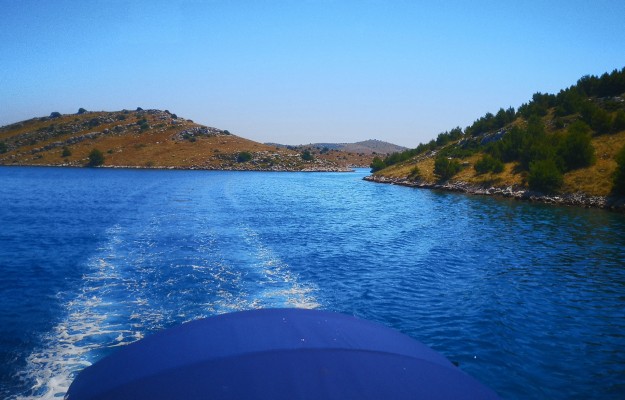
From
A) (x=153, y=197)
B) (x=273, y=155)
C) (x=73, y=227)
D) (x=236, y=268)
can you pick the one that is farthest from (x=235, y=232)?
(x=273, y=155)

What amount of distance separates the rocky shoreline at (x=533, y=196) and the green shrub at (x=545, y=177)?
1.28 metres

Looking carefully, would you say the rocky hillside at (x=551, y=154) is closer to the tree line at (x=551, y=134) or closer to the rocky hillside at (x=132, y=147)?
the tree line at (x=551, y=134)

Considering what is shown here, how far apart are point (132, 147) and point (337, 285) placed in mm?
165409

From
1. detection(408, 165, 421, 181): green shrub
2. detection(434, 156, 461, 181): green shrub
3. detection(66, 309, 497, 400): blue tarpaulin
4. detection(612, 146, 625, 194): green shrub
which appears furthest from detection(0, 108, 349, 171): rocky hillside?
detection(66, 309, 497, 400): blue tarpaulin

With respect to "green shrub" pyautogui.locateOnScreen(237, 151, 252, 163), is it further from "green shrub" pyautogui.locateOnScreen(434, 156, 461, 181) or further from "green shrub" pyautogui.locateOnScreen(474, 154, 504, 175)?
"green shrub" pyautogui.locateOnScreen(474, 154, 504, 175)

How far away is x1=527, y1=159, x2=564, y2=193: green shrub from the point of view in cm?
5538

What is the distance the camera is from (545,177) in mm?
56125

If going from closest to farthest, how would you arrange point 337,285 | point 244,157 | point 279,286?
point 279,286 → point 337,285 → point 244,157

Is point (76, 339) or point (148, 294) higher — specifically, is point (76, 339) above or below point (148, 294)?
below

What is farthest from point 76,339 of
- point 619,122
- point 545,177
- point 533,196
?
point 619,122

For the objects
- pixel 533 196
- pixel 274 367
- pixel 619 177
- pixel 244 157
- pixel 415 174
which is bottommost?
pixel 533 196

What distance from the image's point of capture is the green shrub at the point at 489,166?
237ft

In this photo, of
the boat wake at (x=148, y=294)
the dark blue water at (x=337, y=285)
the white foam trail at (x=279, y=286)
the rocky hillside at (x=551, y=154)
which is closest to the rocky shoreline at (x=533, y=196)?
the rocky hillside at (x=551, y=154)

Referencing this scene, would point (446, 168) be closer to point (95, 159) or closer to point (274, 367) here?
point (274, 367)
